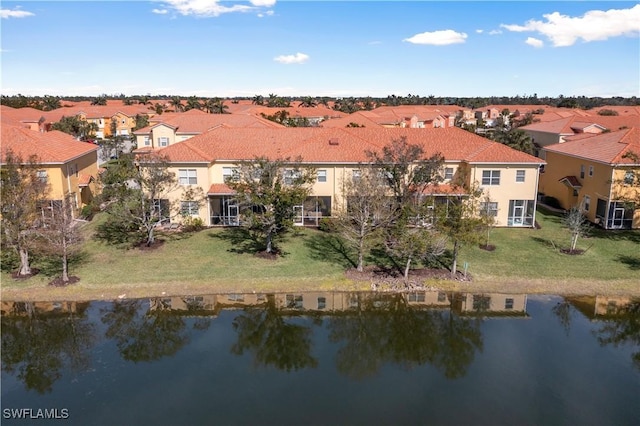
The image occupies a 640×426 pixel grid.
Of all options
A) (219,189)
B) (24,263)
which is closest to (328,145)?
(219,189)

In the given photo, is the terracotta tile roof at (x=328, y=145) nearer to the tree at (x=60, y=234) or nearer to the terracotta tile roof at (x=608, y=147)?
the terracotta tile roof at (x=608, y=147)

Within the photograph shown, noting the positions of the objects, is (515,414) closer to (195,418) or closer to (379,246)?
(195,418)

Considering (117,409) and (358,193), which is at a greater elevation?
(358,193)

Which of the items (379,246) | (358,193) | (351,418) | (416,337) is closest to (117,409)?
(351,418)

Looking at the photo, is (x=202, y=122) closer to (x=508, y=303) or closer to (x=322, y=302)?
(x=322, y=302)

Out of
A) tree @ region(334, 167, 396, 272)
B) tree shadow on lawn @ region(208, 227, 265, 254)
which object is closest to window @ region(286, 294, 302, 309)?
tree @ region(334, 167, 396, 272)

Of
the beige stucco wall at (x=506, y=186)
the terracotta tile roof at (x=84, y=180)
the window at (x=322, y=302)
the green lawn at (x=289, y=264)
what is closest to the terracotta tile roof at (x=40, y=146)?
the terracotta tile roof at (x=84, y=180)

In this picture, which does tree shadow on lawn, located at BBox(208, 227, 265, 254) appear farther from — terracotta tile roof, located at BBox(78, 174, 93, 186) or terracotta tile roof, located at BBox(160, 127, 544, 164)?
terracotta tile roof, located at BBox(78, 174, 93, 186)
